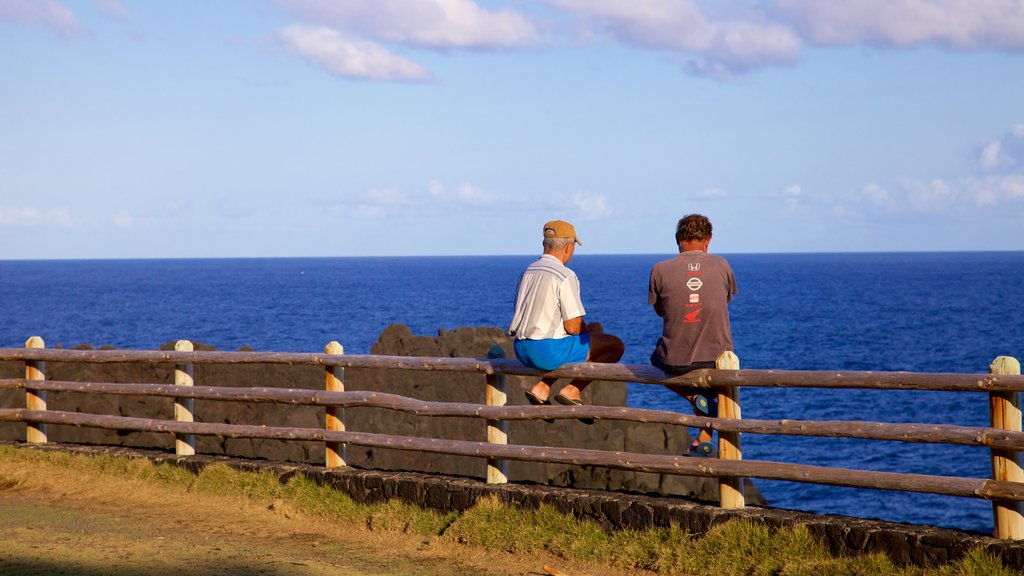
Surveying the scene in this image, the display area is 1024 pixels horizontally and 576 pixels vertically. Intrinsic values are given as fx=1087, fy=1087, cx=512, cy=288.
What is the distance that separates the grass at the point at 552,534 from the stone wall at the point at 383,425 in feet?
33.4

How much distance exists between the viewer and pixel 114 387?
1130 centimetres

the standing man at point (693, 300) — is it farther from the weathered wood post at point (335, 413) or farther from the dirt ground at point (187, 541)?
the weathered wood post at point (335, 413)

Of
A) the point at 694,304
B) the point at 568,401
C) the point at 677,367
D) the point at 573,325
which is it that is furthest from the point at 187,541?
the point at 694,304

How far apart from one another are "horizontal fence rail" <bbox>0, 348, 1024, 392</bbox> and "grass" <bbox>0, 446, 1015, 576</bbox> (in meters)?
1.01

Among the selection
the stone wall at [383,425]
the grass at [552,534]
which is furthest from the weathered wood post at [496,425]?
the stone wall at [383,425]

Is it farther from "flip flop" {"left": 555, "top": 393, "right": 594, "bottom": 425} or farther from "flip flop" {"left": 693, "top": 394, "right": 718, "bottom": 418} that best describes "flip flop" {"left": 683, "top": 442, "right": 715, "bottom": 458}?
"flip flop" {"left": 555, "top": 393, "right": 594, "bottom": 425}

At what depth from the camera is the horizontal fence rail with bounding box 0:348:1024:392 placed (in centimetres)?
695

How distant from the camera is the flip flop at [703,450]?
315 inches

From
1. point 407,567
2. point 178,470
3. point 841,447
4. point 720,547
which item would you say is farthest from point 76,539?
point 841,447

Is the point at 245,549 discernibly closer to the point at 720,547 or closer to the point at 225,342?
the point at 720,547

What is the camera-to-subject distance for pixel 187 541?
8.60 metres

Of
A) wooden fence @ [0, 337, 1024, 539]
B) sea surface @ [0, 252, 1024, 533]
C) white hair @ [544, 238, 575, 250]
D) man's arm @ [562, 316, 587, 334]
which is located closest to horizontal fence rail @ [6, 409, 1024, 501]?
wooden fence @ [0, 337, 1024, 539]

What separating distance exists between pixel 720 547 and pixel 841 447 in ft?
91.0

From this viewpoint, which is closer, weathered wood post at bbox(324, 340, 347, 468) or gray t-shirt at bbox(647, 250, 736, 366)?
gray t-shirt at bbox(647, 250, 736, 366)
